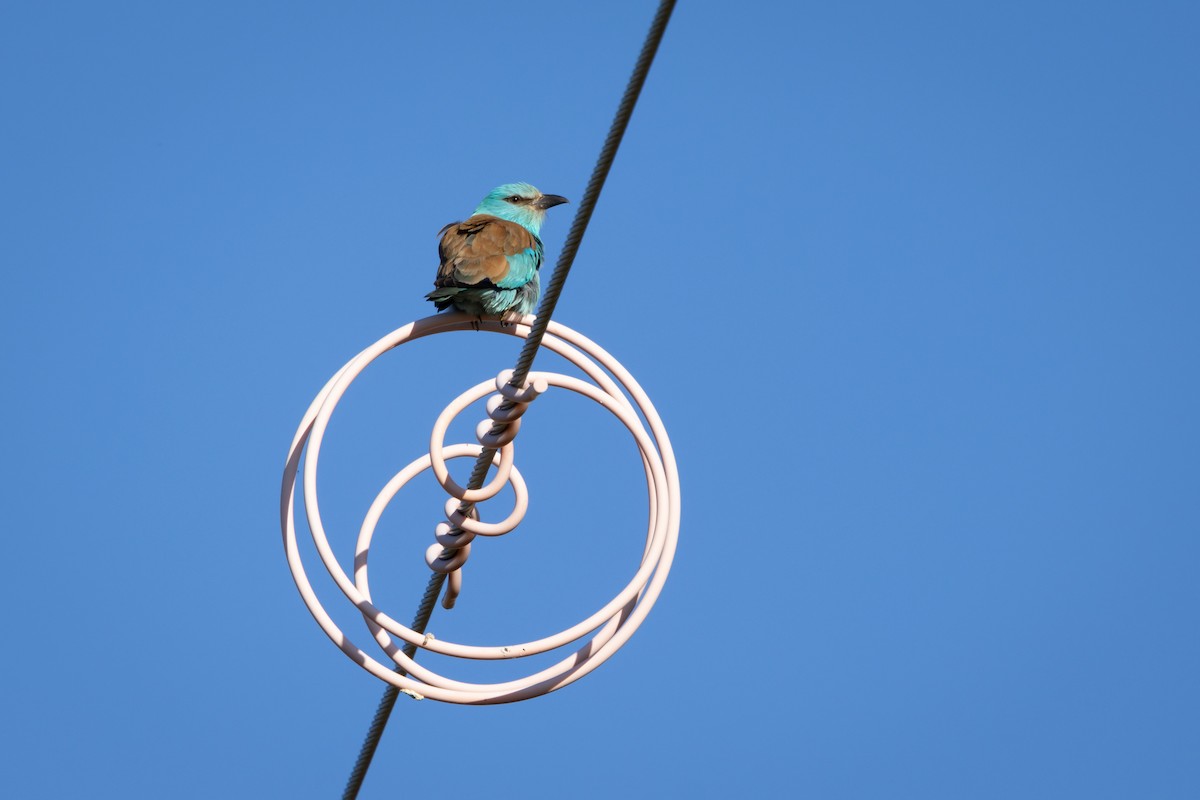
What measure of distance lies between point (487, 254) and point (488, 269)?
0.21 meters

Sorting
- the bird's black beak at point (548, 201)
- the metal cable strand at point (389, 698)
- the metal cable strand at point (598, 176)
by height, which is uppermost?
the bird's black beak at point (548, 201)

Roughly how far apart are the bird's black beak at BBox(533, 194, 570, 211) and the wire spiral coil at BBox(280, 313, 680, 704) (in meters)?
3.69

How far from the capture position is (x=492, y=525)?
182 inches

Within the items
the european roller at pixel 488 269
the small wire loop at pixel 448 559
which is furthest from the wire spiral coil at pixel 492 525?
the european roller at pixel 488 269

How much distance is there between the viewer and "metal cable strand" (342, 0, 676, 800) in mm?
3371

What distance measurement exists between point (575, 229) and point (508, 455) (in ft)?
3.48

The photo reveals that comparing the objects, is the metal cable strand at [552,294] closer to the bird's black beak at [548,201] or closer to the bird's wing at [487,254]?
the bird's wing at [487,254]

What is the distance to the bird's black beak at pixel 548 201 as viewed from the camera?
850 centimetres

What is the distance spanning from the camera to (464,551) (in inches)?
186

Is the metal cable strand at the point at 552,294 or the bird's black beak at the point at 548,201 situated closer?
the metal cable strand at the point at 552,294

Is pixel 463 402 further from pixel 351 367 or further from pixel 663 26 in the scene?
pixel 663 26

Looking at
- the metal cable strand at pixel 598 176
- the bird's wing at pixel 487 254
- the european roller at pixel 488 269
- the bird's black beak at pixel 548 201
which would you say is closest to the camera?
the metal cable strand at pixel 598 176

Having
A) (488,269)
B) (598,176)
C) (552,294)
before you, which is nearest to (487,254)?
(488,269)

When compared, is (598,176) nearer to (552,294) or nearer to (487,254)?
(552,294)
